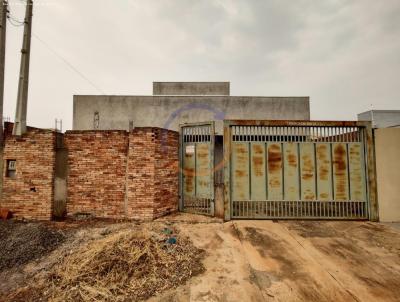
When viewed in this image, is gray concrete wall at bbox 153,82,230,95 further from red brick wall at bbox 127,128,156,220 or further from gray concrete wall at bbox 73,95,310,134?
red brick wall at bbox 127,128,156,220

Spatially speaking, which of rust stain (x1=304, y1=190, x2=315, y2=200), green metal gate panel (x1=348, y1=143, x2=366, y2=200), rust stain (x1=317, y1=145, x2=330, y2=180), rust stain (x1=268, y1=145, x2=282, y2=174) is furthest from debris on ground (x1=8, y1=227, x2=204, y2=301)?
green metal gate panel (x1=348, y1=143, x2=366, y2=200)

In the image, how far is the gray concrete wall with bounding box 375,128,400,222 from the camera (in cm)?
623

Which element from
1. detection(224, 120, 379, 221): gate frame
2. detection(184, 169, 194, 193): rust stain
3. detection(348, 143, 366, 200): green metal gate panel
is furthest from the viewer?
detection(184, 169, 194, 193): rust stain

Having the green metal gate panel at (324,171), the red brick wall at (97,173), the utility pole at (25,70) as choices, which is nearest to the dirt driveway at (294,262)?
the green metal gate panel at (324,171)

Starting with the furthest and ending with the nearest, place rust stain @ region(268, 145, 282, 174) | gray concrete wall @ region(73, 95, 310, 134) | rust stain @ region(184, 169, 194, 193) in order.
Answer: gray concrete wall @ region(73, 95, 310, 134), rust stain @ region(184, 169, 194, 193), rust stain @ region(268, 145, 282, 174)

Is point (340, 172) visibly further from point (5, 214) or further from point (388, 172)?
point (5, 214)

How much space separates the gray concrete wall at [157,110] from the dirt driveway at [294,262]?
9.97 meters

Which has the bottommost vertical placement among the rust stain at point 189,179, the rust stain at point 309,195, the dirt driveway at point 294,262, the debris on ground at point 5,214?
the dirt driveway at point 294,262

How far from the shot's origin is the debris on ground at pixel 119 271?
302cm

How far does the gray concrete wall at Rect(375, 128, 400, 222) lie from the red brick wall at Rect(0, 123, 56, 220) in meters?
9.93

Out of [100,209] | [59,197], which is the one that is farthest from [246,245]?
[59,197]

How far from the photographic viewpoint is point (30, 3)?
23.5 feet

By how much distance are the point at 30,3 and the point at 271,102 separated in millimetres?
13721

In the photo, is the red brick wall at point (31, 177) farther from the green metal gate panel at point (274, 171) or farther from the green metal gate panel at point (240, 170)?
the green metal gate panel at point (274, 171)
